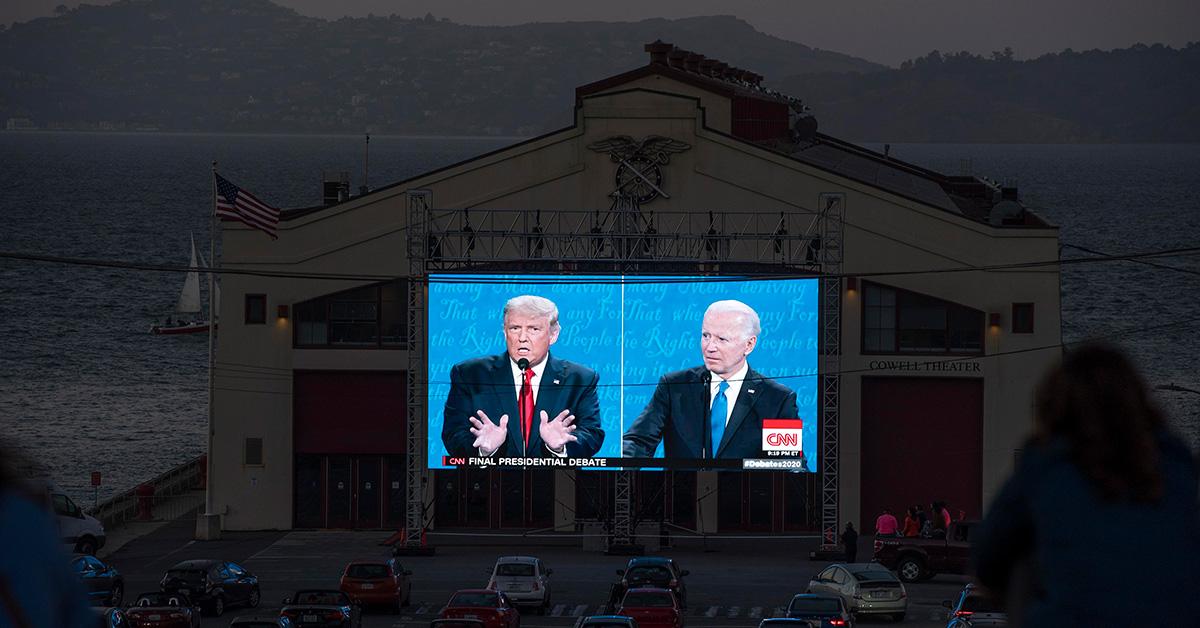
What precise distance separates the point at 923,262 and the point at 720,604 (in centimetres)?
1466

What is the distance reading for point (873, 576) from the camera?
125ft

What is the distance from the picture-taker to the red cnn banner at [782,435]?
48.6m

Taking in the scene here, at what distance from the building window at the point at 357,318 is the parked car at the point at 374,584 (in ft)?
47.8

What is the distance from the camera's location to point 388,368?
175 ft

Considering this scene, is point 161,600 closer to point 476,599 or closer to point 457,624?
point 476,599

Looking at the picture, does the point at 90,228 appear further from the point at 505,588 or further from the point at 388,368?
the point at 505,588

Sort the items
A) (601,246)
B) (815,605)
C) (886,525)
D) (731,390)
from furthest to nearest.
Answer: (601,246), (731,390), (886,525), (815,605)

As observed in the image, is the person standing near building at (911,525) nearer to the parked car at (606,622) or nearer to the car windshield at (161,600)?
the parked car at (606,622)

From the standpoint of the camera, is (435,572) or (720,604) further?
(435,572)

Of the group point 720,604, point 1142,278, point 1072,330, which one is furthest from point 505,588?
point 1142,278

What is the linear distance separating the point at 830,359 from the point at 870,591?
527 inches

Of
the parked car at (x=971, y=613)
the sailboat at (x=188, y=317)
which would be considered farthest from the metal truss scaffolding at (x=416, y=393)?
the sailboat at (x=188, y=317)

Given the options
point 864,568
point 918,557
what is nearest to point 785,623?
point 864,568

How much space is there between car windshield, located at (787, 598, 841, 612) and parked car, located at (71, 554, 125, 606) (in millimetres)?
13795
